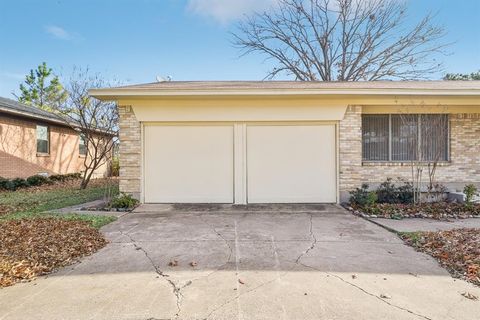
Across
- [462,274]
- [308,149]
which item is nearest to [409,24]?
[308,149]

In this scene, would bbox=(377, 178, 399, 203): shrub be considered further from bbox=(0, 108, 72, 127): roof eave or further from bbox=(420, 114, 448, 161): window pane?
bbox=(0, 108, 72, 127): roof eave

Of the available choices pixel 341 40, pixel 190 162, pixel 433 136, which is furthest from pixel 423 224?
pixel 341 40

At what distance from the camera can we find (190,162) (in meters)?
8.56

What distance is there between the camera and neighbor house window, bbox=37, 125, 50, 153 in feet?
49.7

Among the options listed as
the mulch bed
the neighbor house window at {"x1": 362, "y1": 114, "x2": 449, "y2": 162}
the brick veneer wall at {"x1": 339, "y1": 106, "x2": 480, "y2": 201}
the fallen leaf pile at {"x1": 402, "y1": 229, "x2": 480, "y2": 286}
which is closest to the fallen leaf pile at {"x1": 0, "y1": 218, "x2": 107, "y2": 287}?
the fallen leaf pile at {"x1": 402, "y1": 229, "x2": 480, "y2": 286}

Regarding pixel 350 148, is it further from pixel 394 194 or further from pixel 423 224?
pixel 423 224

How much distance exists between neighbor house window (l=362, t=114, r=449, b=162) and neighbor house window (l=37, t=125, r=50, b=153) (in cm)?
1513

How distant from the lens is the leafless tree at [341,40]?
19.2 meters

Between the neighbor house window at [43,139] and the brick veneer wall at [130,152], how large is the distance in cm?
950

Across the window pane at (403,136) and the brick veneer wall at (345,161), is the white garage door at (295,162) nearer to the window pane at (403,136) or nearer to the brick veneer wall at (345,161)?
the brick veneer wall at (345,161)

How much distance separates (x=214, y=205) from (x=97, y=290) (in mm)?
5105

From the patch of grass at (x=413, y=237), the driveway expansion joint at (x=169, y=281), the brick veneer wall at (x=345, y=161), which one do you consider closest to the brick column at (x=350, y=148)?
the brick veneer wall at (x=345, y=161)

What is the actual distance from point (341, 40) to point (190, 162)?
17157mm

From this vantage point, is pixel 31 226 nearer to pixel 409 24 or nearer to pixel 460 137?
pixel 460 137
